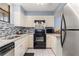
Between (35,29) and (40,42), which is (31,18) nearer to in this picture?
(35,29)

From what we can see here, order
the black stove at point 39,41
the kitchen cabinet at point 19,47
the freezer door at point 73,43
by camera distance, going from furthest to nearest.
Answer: the black stove at point 39,41 < the kitchen cabinet at point 19,47 < the freezer door at point 73,43

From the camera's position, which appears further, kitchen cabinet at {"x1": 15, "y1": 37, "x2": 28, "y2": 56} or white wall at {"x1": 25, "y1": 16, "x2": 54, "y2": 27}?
white wall at {"x1": 25, "y1": 16, "x2": 54, "y2": 27}

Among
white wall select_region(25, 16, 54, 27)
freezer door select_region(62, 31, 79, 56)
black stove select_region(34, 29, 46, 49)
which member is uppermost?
white wall select_region(25, 16, 54, 27)

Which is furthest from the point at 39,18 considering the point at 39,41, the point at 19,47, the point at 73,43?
the point at 73,43

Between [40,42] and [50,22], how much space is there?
1.34 m

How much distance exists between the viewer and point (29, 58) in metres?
0.88

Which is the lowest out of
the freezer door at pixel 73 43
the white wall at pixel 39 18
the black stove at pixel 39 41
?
the black stove at pixel 39 41

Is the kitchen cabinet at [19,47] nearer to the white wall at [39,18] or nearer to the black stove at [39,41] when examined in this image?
the black stove at [39,41]

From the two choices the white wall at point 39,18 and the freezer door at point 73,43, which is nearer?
the freezer door at point 73,43

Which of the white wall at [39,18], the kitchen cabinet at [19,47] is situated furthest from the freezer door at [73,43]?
the white wall at [39,18]

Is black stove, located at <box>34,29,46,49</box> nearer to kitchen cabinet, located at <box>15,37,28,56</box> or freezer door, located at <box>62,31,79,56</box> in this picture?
kitchen cabinet, located at <box>15,37,28,56</box>

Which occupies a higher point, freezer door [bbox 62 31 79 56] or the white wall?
the white wall

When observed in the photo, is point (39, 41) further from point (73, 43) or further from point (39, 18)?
point (73, 43)

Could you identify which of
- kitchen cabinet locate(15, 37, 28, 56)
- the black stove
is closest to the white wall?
the black stove
